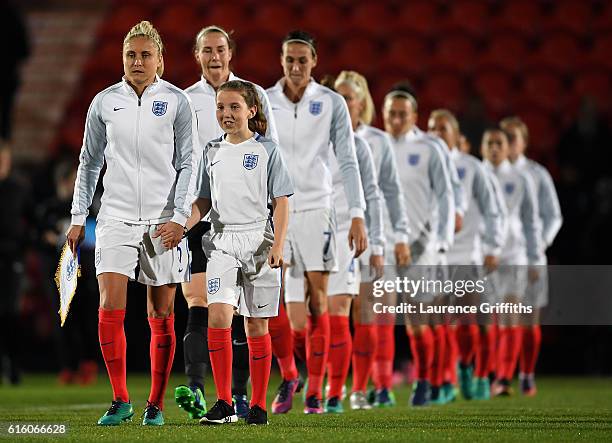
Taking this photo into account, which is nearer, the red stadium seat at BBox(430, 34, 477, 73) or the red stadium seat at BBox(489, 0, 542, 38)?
the red stadium seat at BBox(430, 34, 477, 73)

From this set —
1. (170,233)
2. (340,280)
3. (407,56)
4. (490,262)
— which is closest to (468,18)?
(407,56)

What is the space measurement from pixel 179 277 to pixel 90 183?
0.63m

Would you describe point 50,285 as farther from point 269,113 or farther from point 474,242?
point 269,113

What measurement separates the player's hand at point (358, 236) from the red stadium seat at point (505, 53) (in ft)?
27.5

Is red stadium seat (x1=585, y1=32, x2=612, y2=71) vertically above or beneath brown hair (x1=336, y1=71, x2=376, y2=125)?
above

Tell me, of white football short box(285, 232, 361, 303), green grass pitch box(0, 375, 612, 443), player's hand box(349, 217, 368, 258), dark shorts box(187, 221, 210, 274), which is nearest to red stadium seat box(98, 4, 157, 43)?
green grass pitch box(0, 375, 612, 443)

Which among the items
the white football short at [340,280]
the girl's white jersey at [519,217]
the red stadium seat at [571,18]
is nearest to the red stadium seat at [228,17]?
the red stadium seat at [571,18]

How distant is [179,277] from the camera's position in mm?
6051

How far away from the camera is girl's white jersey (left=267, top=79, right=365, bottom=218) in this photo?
708cm

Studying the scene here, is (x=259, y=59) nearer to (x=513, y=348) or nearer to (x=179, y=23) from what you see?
(x=179, y=23)

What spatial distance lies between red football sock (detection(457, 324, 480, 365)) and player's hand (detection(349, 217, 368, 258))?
10.7 feet

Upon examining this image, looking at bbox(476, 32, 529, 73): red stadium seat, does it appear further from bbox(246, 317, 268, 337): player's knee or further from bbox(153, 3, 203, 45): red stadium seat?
bbox(246, 317, 268, 337): player's knee

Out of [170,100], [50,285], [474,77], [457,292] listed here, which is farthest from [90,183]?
[474,77]

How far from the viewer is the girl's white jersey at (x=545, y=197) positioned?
10.7 meters
